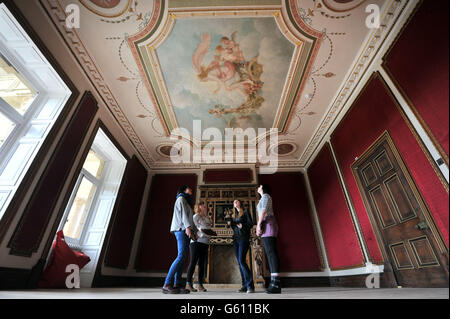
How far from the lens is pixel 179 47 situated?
3590mm

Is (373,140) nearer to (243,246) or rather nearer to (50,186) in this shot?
(243,246)

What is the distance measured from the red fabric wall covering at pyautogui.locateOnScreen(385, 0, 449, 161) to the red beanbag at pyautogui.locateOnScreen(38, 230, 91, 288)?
541 cm

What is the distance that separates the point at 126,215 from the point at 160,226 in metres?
1.13

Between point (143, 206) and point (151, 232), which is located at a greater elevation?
point (143, 206)

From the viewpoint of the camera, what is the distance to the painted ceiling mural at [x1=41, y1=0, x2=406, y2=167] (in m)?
3.11

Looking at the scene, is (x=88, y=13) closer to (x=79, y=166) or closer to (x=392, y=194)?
(x=79, y=166)

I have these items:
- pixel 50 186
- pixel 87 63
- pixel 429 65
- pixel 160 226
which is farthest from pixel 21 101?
pixel 429 65

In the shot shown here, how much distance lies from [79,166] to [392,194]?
17.2 feet

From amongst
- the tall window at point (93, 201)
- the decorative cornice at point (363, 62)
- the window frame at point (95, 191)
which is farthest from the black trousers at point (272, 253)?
the tall window at point (93, 201)

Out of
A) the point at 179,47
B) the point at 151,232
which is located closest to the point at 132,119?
the point at 179,47

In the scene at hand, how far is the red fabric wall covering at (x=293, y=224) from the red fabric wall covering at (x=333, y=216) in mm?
437

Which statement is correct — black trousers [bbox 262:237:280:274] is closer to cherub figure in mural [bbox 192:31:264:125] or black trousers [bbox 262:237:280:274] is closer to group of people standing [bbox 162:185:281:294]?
group of people standing [bbox 162:185:281:294]

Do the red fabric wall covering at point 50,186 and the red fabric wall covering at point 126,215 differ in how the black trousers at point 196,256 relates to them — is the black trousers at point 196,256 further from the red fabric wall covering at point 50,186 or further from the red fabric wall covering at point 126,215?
the red fabric wall covering at point 126,215

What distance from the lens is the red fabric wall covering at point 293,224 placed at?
18.4ft
